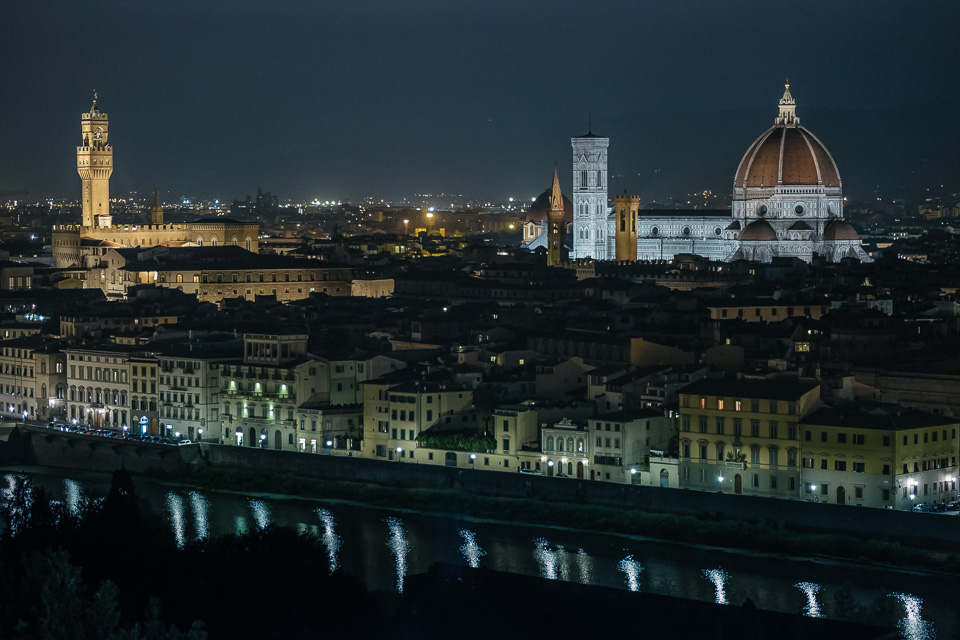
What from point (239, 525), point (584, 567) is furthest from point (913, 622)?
point (239, 525)

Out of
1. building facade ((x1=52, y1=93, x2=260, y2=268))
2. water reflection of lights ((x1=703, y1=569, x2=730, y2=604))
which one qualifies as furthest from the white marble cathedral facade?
water reflection of lights ((x1=703, y1=569, x2=730, y2=604))

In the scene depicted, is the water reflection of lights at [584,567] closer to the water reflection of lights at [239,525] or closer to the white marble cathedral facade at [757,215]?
the water reflection of lights at [239,525]

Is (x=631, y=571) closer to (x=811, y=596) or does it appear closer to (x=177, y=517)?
(x=811, y=596)

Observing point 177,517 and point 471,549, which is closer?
point 471,549

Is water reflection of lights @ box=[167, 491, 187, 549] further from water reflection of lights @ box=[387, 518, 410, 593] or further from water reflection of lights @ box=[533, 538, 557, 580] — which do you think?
water reflection of lights @ box=[533, 538, 557, 580]

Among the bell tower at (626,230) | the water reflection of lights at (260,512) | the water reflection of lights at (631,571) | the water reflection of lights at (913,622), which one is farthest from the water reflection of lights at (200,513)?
the bell tower at (626,230)

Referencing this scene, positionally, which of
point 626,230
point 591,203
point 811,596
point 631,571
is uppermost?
point 591,203

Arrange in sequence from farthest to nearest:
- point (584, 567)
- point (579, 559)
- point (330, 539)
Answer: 1. point (330, 539)
2. point (579, 559)
3. point (584, 567)
